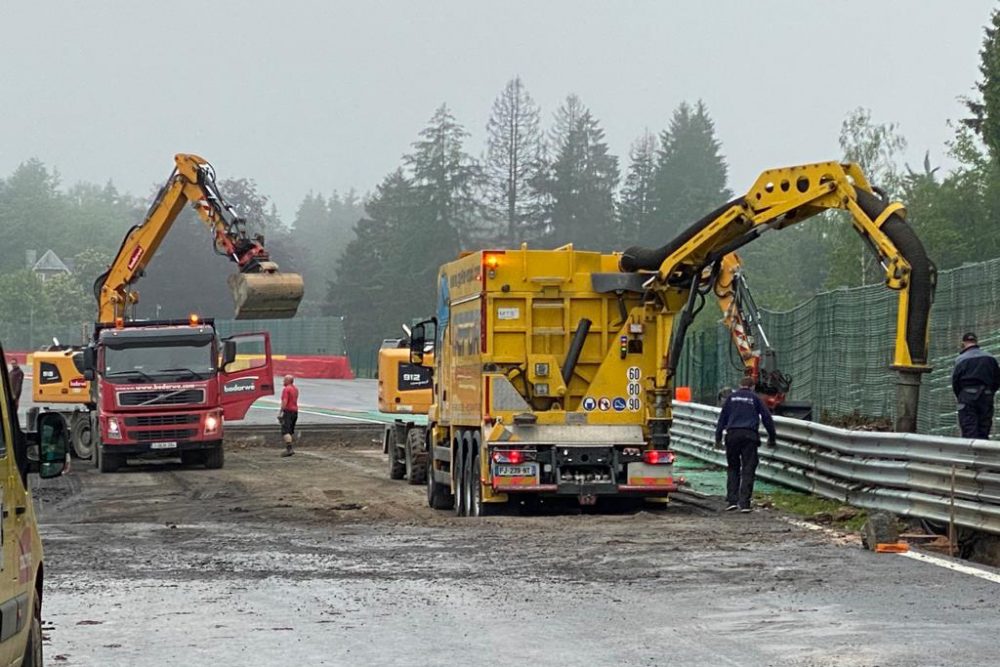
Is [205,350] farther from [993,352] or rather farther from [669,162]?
[669,162]

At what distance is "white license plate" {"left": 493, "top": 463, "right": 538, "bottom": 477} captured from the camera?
812 inches

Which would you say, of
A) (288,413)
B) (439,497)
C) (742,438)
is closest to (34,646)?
(742,438)

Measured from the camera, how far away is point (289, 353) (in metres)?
105

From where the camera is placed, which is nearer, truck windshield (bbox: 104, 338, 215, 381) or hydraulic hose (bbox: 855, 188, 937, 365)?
hydraulic hose (bbox: 855, 188, 937, 365)

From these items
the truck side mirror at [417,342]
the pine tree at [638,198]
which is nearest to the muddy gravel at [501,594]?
the truck side mirror at [417,342]

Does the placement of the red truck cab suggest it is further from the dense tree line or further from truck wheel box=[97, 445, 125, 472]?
the dense tree line

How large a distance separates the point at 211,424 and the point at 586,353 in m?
14.1

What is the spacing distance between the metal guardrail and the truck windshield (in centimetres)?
1333

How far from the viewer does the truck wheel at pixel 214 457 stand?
34312mm

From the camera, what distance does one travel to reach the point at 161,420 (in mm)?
33656

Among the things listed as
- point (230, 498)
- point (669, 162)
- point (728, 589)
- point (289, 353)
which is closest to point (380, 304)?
Result: point (289, 353)

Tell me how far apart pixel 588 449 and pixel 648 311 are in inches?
71.4

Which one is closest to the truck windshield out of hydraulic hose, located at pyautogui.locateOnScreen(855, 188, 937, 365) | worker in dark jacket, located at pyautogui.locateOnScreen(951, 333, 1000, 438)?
worker in dark jacket, located at pyautogui.locateOnScreen(951, 333, 1000, 438)

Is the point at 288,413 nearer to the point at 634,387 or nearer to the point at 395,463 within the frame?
the point at 395,463
